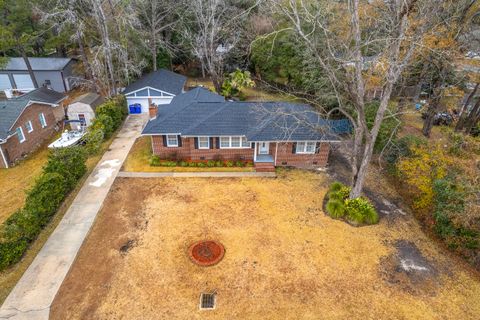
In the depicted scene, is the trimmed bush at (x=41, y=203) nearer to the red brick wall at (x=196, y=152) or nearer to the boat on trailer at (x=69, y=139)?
the red brick wall at (x=196, y=152)

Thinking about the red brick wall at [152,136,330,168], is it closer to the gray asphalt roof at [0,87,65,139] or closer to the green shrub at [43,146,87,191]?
the green shrub at [43,146,87,191]

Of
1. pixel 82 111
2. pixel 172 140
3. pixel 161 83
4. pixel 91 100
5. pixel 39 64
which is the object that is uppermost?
pixel 39 64

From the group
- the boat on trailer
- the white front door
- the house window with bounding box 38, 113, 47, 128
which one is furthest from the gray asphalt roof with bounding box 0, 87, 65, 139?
the white front door

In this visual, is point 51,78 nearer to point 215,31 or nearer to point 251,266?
point 215,31

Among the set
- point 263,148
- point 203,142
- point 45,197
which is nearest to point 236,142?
point 263,148

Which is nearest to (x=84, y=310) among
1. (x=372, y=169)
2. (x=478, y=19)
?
(x=372, y=169)

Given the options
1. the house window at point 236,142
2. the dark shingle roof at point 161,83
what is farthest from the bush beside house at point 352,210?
the dark shingle roof at point 161,83
